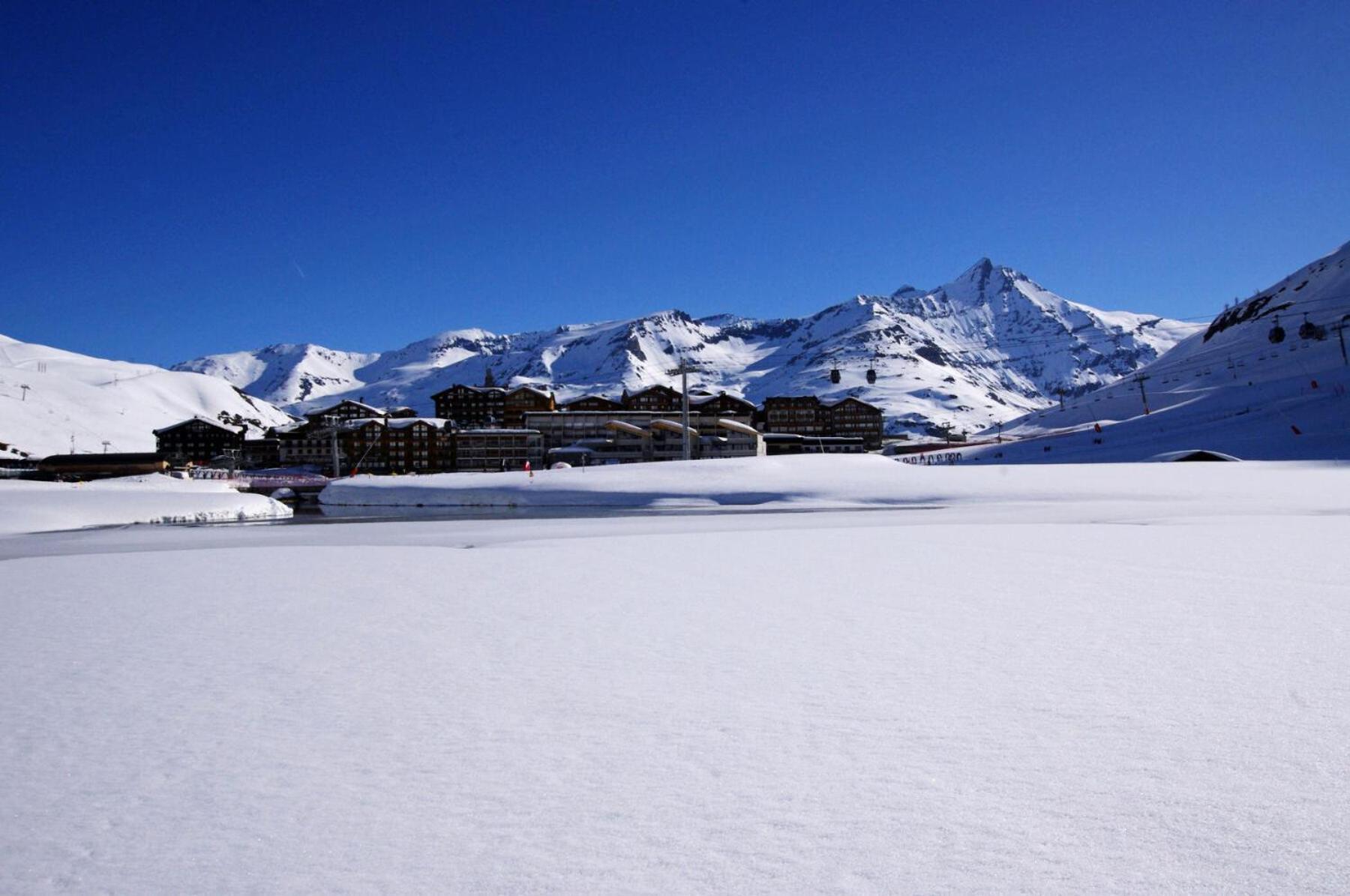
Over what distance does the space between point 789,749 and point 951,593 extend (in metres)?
5.46

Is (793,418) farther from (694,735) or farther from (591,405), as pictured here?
(694,735)

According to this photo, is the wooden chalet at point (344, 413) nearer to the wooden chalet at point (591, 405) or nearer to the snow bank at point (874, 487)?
the wooden chalet at point (591, 405)

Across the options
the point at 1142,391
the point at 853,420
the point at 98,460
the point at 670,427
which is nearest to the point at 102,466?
the point at 98,460

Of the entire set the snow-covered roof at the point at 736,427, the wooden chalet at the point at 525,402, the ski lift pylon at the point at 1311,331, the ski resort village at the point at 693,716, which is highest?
the ski lift pylon at the point at 1311,331

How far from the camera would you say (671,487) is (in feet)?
127

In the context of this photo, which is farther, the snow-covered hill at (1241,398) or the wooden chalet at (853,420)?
the wooden chalet at (853,420)

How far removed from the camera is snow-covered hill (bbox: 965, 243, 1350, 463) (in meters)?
64.1

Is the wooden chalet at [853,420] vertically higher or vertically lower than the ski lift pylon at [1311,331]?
lower

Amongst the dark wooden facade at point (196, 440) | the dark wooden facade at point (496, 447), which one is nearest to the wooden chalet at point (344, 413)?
the dark wooden facade at point (196, 440)

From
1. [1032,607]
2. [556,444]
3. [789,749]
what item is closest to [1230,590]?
[1032,607]

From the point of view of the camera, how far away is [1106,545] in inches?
552

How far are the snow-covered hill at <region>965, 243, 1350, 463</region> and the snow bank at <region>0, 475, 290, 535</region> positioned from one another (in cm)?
6179

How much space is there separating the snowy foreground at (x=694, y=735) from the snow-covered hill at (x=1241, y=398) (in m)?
56.4

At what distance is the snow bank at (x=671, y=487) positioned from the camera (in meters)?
34.7
